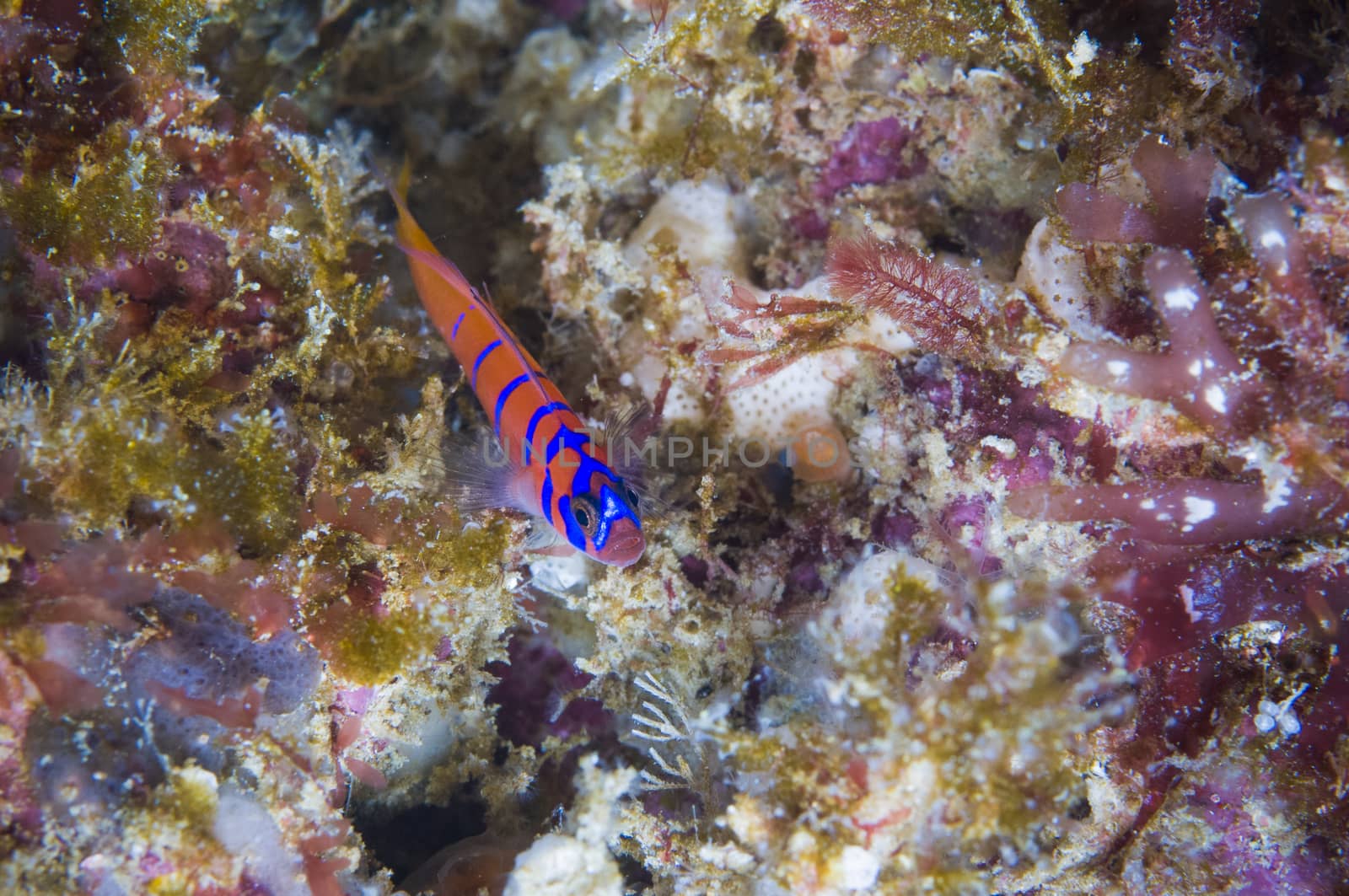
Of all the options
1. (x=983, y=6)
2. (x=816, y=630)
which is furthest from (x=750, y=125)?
(x=816, y=630)

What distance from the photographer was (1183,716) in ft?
9.84

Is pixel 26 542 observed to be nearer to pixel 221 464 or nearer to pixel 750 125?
pixel 221 464

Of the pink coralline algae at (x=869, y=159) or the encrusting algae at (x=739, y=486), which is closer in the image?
the encrusting algae at (x=739, y=486)

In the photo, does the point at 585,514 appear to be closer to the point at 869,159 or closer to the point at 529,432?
the point at 529,432

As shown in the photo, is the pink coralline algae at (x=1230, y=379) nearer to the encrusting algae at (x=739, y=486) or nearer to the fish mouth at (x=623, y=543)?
the encrusting algae at (x=739, y=486)

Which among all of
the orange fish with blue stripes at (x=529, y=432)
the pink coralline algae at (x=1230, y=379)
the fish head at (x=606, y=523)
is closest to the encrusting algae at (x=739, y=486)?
Answer: the pink coralline algae at (x=1230, y=379)

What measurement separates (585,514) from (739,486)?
110cm

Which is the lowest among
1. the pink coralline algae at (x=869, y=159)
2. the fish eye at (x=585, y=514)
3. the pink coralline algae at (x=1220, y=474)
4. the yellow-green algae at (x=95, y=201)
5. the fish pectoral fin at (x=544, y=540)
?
the pink coralline algae at (x=1220, y=474)

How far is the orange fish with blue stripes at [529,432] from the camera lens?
319cm

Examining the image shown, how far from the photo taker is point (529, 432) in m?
3.52

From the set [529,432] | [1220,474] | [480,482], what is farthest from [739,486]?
[1220,474]

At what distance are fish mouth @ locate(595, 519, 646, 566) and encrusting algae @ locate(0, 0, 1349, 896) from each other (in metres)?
0.49

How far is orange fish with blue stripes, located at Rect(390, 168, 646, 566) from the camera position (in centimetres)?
319

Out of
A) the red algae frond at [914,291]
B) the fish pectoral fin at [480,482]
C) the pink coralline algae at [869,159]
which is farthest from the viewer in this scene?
the pink coralline algae at [869,159]
